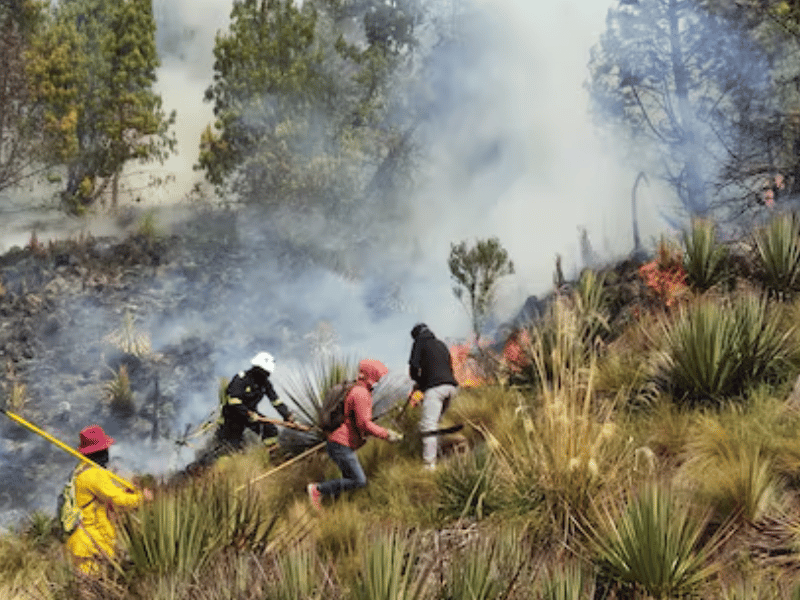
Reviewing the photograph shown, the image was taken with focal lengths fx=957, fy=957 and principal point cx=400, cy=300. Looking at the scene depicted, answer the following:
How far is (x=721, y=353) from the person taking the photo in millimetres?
7469

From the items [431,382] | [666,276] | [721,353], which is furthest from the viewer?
[666,276]

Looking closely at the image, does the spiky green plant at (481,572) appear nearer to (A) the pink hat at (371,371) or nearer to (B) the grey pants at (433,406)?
(A) the pink hat at (371,371)

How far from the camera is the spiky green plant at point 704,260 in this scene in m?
10.8

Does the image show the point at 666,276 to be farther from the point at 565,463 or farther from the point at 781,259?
the point at 565,463

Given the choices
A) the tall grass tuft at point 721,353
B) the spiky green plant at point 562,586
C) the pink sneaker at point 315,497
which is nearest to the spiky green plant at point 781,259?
the tall grass tuft at point 721,353

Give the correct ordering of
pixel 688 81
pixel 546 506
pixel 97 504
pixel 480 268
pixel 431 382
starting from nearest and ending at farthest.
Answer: pixel 97 504 < pixel 546 506 < pixel 431 382 < pixel 480 268 < pixel 688 81

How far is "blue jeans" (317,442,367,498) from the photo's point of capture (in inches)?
269

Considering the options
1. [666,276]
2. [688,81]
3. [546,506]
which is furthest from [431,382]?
[688,81]

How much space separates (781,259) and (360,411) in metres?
5.46

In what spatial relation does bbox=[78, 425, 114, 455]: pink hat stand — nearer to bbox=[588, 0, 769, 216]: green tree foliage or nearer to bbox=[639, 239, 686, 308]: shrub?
bbox=[639, 239, 686, 308]: shrub

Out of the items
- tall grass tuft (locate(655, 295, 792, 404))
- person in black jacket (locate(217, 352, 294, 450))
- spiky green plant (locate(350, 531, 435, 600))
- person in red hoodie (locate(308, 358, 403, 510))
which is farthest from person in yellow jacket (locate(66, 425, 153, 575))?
tall grass tuft (locate(655, 295, 792, 404))

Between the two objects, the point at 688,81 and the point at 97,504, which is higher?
the point at 688,81

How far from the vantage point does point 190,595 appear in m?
4.07

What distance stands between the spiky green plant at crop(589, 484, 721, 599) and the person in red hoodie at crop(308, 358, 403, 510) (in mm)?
2413
